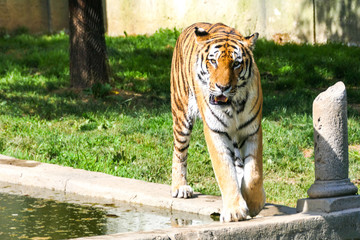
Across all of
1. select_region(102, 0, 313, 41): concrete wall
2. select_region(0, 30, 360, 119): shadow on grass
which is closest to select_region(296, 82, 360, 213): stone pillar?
select_region(0, 30, 360, 119): shadow on grass

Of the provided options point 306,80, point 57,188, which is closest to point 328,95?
point 57,188

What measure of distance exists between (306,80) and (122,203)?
269 inches

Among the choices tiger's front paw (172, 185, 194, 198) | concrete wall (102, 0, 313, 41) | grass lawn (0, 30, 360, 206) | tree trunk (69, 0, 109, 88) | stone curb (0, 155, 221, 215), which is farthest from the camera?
concrete wall (102, 0, 313, 41)

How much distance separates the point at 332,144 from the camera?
15.3 ft

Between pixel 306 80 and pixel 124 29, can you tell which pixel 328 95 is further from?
pixel 124 29

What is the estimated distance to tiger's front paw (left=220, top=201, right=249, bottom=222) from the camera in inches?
179

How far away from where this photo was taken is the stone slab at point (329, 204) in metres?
4.55

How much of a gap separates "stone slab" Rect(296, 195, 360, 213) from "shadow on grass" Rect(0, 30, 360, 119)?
4893 millimetres

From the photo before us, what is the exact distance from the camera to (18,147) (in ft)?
26.2

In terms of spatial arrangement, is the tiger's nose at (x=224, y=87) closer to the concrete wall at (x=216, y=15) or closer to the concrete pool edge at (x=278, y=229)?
the concrete pool edge at (x=278, y=229)

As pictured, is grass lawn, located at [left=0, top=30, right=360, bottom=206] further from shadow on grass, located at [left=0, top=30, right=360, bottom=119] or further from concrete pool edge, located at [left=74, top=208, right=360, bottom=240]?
concrete pool edge, located at [left=74, top=208, right=360, bottom=240]

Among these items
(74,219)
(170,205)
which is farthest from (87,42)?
(74,219)

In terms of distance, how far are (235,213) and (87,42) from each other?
22.7 ft

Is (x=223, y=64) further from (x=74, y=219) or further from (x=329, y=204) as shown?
(x=74, y=219)
